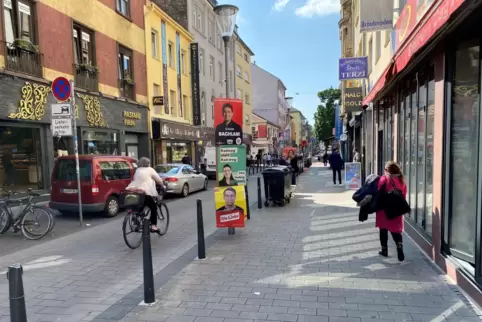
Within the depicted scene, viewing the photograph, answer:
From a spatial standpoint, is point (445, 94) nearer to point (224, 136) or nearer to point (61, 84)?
point (224, 136)

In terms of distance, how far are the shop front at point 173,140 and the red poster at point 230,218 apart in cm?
1428

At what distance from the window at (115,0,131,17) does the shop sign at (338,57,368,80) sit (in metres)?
11.2

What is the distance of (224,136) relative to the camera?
7.71m

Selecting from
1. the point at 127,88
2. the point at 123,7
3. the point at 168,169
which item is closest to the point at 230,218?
the point at 168,169

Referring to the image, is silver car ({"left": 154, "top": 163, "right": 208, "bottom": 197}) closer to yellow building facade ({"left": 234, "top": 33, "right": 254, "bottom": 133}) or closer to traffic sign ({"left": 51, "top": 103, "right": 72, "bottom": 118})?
traffic sign ({"left": 51, "top": 103, "right": 72, "bottom": 118})

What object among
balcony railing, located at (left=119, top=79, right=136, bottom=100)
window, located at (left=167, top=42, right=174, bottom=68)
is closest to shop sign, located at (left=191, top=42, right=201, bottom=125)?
window, located at (left=167, top=42, right=174, bottom=68)

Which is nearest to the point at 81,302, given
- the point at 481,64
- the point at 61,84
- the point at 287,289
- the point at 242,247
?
the point at 287,289

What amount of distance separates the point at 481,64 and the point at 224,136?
4862mm

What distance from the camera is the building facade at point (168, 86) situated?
66.7 ft

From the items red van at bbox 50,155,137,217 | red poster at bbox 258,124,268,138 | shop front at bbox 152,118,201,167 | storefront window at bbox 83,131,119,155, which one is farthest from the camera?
red poster at bbox 258,124,268,138

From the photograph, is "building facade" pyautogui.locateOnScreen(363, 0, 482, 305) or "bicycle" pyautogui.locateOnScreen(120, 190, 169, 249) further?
"bicycle" pyautogui.locateOnScreen(120, 190, 169, 249)

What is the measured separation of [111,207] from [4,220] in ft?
8.97

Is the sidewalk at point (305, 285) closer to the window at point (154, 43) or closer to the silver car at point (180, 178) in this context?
the silver car at point (180, 178)

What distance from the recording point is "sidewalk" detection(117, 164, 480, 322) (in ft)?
12.1
